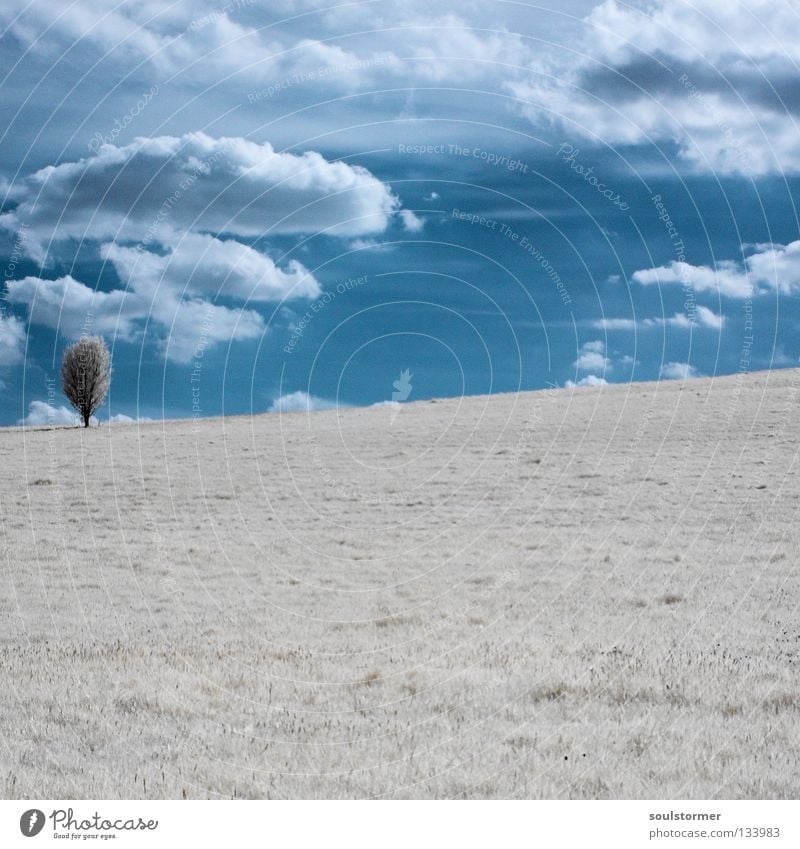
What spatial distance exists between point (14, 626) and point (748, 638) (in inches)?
508

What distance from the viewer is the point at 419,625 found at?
1466cm

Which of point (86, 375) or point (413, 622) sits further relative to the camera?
point (86, 375)

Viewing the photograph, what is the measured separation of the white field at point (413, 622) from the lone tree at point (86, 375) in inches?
1291

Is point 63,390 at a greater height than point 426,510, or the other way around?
point 63,390

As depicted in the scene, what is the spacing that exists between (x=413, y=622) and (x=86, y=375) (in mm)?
65063

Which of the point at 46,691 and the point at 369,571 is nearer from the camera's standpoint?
the point at 46,691

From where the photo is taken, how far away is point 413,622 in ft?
49.1

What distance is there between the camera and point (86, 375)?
2904 inches

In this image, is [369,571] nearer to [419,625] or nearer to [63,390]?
[419,625]

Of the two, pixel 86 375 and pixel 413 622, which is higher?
pixel 86 375

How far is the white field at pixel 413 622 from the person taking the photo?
7918mm

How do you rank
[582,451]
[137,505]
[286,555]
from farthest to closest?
[582,451], [137,505], [286,555]

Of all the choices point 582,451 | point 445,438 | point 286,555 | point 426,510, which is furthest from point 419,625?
point 445,438

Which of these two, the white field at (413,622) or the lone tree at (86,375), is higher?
the lone tree at (86,375)
